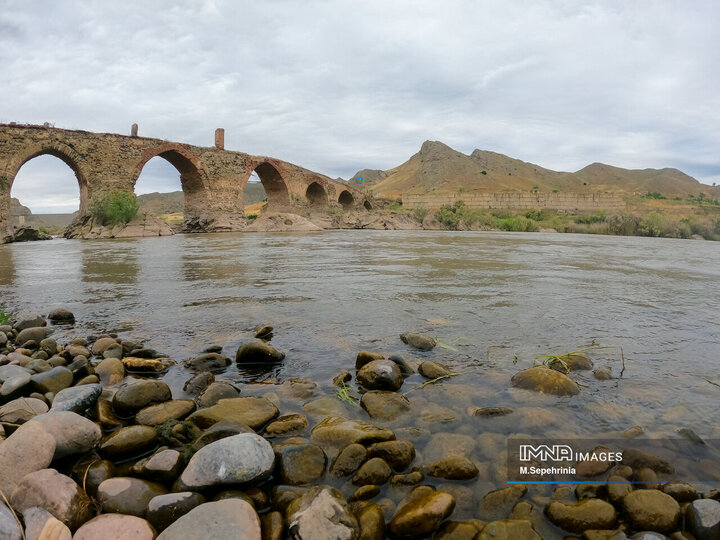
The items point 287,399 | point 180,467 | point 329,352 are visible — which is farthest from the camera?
point 329,352

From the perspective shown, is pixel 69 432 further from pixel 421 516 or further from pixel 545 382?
pixel 545 382

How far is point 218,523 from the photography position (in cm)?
153

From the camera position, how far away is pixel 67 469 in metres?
1.95

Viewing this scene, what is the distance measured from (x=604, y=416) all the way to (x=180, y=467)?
7.54 feet

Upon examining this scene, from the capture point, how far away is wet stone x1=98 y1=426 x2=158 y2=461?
207 centimetres

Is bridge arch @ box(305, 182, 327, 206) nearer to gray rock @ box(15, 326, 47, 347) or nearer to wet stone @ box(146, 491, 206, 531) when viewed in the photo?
gray rock @ box(15, 326, 47, 347)

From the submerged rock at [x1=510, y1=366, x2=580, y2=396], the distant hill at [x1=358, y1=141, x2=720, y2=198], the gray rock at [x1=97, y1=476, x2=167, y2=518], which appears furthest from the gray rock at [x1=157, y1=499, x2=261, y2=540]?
the distant hill at [x1=358, y1=141, x2=720, y2=198]

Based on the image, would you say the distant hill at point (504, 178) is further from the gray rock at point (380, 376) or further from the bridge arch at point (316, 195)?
the gray rock at point (380, 376)

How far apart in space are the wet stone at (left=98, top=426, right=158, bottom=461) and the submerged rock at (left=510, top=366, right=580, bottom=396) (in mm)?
2239

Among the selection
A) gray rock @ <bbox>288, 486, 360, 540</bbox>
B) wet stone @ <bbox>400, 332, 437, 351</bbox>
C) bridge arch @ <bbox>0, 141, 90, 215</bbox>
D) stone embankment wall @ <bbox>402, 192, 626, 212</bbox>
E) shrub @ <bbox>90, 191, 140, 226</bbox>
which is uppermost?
stone embankment wall @ <bbox>402, 192, 626, 212</bbox>

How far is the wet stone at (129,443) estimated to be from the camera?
207cm

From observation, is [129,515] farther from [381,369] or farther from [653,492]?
[653,492]

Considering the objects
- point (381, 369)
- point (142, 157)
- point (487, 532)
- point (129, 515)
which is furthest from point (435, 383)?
point (142, 157)

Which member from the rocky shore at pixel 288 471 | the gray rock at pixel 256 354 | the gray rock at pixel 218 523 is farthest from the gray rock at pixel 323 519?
the gray rock at pixel 256 354
